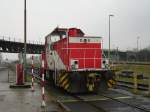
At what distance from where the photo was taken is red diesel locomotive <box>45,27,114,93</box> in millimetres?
15953

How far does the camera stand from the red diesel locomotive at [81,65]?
1595 centimetres

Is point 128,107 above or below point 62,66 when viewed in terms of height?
below

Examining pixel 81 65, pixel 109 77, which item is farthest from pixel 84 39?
pixel 109 77

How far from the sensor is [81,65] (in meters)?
16.9

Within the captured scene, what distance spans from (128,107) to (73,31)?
632 centimetres

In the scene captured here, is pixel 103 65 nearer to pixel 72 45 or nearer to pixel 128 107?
pixel 72 45

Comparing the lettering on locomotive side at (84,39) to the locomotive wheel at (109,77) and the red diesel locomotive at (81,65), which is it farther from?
the locomotive wheel at (109,77)

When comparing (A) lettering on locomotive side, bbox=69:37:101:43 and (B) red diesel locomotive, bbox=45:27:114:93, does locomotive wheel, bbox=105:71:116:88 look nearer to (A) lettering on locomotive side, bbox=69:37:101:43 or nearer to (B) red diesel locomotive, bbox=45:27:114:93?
(B) red diesel locomotive, bbox=45:27:114:93

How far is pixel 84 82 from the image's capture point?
16109 millimetres

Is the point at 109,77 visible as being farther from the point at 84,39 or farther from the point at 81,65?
the point at 84,39

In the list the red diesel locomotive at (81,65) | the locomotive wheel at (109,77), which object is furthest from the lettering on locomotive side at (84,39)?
the locomotive wheel at (109,77)

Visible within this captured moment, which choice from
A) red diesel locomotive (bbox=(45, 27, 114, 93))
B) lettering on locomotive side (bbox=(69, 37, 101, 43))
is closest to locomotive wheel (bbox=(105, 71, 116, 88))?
red diesel locomotive (bbox=(45, 27, 114, 93))

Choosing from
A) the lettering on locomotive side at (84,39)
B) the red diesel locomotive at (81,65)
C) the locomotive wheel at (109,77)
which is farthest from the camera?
the lettering on locomotive side at (84,39)

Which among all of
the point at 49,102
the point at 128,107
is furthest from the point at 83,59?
the point at 128,107
